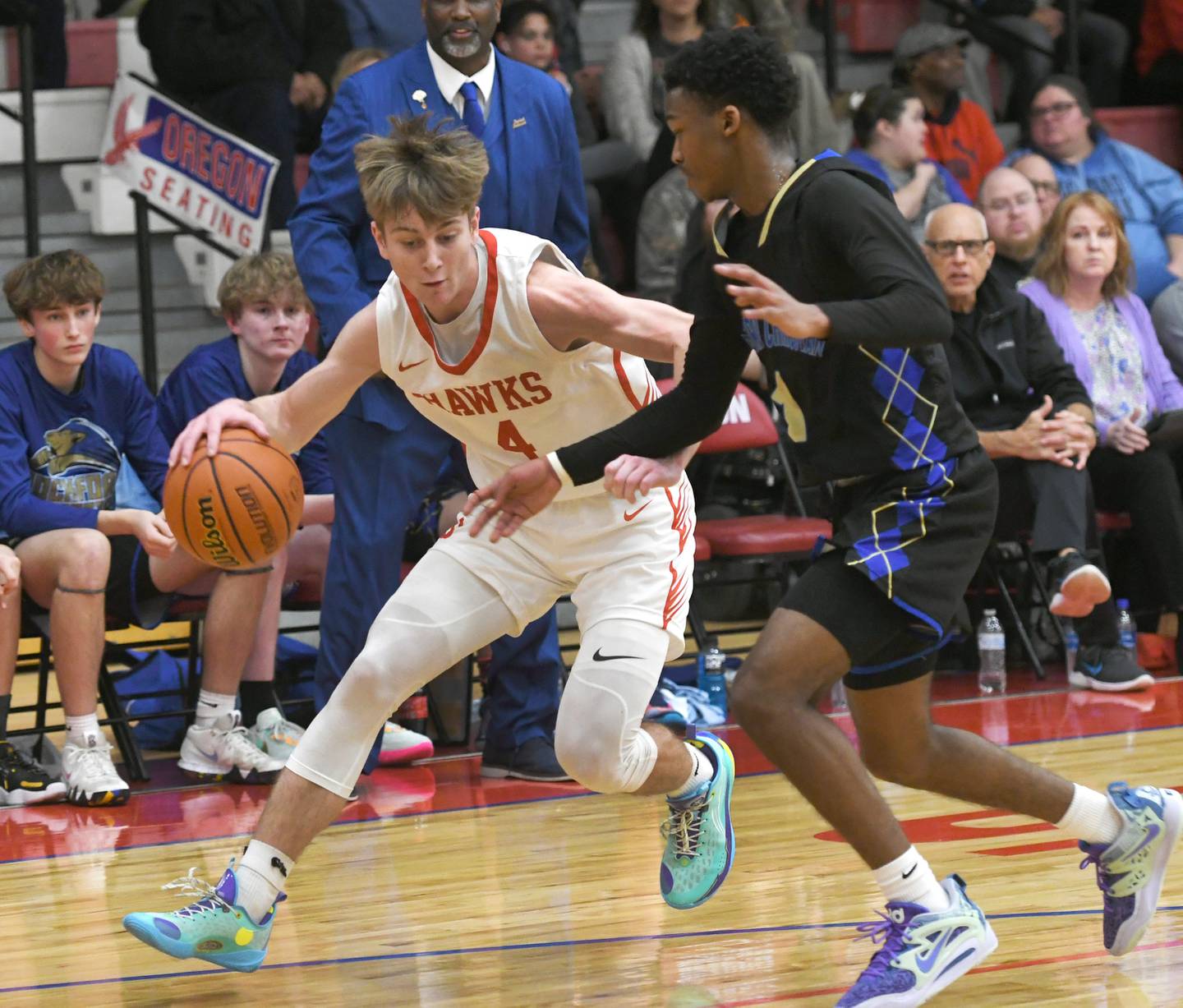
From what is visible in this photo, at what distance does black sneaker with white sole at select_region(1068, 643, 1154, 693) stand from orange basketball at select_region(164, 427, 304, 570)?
139 inches

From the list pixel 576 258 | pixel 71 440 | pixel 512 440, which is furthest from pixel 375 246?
pixel 512 440

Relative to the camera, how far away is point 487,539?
13.0ft

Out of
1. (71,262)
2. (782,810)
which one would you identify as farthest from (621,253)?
(782,810)

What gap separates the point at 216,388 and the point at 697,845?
289 cm

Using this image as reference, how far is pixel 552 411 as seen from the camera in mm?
3992

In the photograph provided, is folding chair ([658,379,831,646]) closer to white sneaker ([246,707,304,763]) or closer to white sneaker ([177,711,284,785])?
white sneaker ([246,707,304,763])

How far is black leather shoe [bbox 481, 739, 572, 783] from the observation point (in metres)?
5.69

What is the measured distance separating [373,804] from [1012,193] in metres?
4.15

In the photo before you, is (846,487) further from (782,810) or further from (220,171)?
(220,171)

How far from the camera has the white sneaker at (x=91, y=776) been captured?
553 centimetres

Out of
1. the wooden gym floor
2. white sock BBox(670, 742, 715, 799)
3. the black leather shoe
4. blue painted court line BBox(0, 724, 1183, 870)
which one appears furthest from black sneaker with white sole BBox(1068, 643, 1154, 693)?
white sock BBox(670, 742, 715, 799)

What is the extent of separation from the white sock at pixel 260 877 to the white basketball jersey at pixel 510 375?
96 cm

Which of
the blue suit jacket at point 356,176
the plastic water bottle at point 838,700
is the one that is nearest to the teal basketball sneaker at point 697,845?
the blue suit jacket at point 356,176

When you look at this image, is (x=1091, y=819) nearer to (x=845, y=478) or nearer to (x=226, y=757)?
(x=845, y=478)
